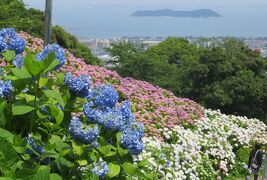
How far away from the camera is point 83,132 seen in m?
2.39

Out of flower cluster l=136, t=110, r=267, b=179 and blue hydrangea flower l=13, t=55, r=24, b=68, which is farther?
flower cluster l=136, t=110, r=267, b=179

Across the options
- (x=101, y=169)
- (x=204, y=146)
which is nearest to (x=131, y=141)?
(x=101, y=169)

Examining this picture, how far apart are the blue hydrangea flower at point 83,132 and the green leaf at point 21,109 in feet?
0.69

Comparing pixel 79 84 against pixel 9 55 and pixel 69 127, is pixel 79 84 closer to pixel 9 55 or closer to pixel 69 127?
pixel 69 127

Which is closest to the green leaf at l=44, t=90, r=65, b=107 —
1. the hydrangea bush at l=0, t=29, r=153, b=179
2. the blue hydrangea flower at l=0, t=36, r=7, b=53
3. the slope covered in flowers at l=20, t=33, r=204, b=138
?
the hydrangea bush at l=0, t=29, r=153, b=179

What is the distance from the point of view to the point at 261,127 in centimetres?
1302

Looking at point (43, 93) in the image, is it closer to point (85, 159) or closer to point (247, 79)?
point (85, 159)

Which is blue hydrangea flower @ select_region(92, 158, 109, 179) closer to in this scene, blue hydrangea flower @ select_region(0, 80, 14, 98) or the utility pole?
blue hydrangea flower @ select_region(0, 80, 14, 98)

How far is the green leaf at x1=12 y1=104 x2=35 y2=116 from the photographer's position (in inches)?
94.0

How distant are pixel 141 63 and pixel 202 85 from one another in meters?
2.88

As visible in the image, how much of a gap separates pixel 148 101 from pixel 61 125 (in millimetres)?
8022

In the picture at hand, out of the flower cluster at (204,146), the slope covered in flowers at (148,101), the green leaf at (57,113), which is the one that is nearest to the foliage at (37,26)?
the slope covered in flowers at (148,101)

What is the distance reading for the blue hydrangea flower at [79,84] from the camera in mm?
2572

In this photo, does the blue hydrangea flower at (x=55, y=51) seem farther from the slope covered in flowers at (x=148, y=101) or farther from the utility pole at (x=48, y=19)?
the slope covered in flowers at (x=148, y=101)
